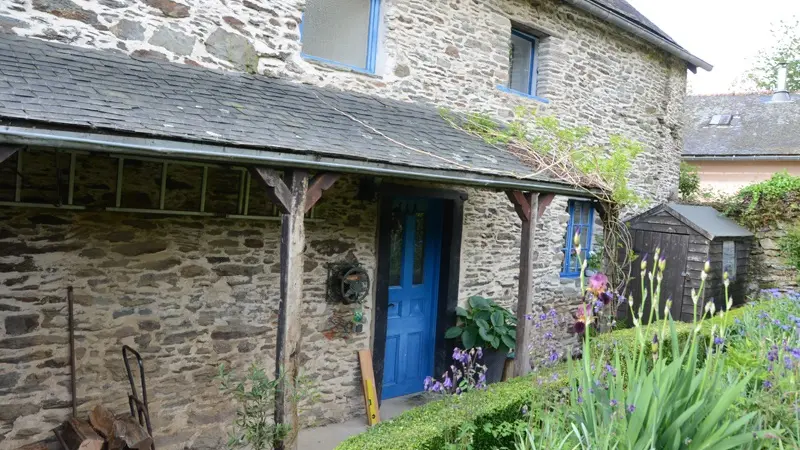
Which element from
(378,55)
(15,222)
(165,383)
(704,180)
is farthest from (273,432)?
(704,180)

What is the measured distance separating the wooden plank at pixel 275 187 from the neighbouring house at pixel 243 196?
0.02 m

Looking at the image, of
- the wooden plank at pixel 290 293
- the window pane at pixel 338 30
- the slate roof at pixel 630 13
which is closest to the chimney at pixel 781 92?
the slate roof at pixel 630 13

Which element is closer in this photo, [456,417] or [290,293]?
[456,417]

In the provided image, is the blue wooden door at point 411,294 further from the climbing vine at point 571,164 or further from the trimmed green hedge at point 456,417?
the trimmed green hedge at point 456,417

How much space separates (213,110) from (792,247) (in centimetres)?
1052

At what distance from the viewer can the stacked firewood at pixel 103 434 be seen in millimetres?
4309

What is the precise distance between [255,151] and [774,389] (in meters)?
3.72

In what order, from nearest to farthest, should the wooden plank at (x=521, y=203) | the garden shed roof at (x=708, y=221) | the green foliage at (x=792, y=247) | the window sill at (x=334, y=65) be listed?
the wooden plank at (x=521, y=203) < the window sill at (x=334, y=65) < the garden shed roof at (x=708, y=221) < the green foliage at (x=792, y=247)

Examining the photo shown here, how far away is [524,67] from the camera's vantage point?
28.9 ft

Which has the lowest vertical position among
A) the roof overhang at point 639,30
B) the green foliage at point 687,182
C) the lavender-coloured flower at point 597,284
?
the lavender-coloured flower at point 597,284

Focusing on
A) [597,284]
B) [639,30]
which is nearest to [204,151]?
[597,284]

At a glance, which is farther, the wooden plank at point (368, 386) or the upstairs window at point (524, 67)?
the upstairs window at point (524, 67)

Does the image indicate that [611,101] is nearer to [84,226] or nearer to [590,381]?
[590,381]

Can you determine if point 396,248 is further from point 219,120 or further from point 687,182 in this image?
point 687,182
